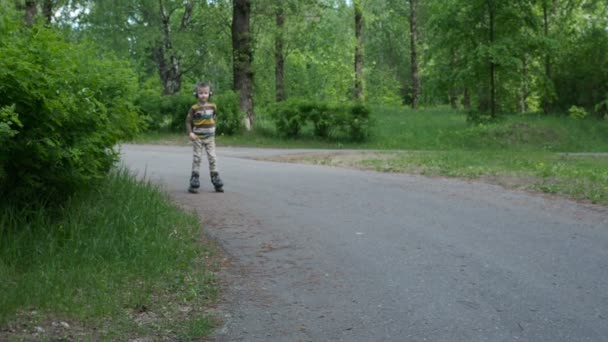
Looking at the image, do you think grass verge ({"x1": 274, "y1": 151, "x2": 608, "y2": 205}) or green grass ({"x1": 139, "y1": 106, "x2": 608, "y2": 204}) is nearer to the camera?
grass verge ({"x1": 274, "y1": 151, "x2": 608, "y2": 205})

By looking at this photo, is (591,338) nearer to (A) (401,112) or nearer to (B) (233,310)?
(B) (233,310)

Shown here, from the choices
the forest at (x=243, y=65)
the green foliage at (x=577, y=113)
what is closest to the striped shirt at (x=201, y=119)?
the forest at (x=243, y=65)

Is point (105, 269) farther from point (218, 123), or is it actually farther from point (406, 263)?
point (218, 123)

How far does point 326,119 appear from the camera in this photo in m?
25.8

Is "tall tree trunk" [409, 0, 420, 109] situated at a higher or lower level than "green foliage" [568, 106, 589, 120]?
higher

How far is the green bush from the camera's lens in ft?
22.2

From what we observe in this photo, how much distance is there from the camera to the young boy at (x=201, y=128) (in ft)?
39.7

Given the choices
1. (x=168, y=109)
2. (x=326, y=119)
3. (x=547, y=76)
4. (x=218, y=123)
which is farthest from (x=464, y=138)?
(x=168, y=109)

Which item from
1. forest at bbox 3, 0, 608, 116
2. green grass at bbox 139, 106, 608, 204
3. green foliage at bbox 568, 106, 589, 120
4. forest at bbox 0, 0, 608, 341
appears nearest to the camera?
forest at bbox 0, 0, 608, 341

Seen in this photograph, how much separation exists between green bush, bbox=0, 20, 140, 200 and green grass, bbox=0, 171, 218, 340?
0.41 m

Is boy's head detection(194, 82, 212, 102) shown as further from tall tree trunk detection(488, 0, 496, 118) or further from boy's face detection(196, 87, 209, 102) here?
tall tree trunk detection(488, 0, 496, 118)

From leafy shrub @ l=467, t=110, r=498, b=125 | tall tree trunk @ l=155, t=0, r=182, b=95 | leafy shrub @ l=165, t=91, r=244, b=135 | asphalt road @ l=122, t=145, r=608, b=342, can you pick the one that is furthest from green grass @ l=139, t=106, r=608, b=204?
tall tree trunk @ l=155, t=0, r=182, b=95

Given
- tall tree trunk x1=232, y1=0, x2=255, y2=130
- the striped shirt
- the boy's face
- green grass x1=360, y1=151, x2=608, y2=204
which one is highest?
tall tree trunk x1=232, y1=0, x2=255, y2=130

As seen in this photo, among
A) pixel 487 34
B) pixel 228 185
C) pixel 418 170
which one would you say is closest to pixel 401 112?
pixel 487 34
